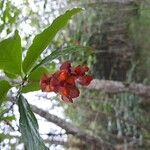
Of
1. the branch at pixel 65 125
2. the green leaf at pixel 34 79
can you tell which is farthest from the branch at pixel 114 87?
the green leaf at pixel 34 79

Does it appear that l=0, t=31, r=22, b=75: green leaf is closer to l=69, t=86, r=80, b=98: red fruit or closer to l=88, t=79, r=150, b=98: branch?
l=69, t=86, r=80, b=98: red fruit

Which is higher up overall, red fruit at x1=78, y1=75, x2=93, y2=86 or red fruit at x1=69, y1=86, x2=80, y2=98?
red fruit at x1=78, y1=75, x2=93, y2=86

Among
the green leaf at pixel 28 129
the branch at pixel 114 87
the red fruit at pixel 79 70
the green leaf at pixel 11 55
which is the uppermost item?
the green leaf at pixel 11 55

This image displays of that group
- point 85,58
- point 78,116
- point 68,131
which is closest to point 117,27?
point 85,58

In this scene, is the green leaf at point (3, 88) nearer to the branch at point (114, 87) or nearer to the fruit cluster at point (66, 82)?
the fruit cluster at point (66, 82)

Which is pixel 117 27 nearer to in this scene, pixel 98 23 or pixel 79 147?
pixel 98 23

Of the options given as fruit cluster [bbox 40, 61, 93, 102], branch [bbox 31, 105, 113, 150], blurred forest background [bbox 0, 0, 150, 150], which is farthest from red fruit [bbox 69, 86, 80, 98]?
blurred forest background [bbox 0, 0, 150, 150]

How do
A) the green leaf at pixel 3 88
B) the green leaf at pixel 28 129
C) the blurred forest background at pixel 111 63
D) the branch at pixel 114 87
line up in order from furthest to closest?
the blurred forest background at pixel 111 63, the branch at pixel 114 87, the green leaf at pixel 3 88, the green leaf at pixel 28 129
